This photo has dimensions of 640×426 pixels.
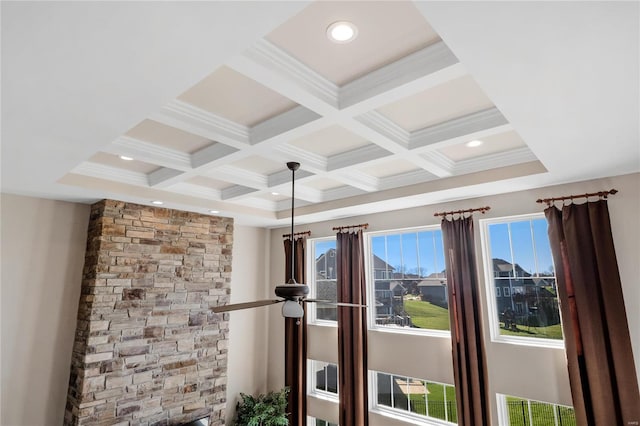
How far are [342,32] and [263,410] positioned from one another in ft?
15.2

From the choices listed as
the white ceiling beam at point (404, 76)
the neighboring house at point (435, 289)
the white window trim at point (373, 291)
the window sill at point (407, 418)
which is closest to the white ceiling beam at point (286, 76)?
the white ceiling beam at point (404, 76)

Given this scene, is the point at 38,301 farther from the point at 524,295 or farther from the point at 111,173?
the point at 524,295

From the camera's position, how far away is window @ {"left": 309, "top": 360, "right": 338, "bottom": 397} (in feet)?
16.0

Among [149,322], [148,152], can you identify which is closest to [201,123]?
[148,152]

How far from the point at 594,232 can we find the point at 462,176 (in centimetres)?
114

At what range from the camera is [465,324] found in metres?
3.58

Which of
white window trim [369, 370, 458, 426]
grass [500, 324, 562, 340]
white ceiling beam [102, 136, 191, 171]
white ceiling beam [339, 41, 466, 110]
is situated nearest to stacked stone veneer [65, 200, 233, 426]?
white ceiling beam [102, 136, 191, 171]

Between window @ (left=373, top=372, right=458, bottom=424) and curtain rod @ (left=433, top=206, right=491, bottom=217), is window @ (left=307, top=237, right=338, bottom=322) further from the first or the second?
curtain rod @ (left=433, top=206, right=491, bottom=217)

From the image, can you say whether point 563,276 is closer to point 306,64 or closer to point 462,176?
point 462,176

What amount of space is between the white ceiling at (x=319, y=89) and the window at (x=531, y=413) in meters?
2.02

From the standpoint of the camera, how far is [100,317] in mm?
3643

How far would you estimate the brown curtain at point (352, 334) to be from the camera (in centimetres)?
423

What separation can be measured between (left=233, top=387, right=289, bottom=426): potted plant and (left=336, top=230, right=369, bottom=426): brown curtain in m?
0.88

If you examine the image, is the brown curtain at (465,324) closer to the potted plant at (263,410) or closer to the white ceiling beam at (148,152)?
the potted plant at (263,410)
